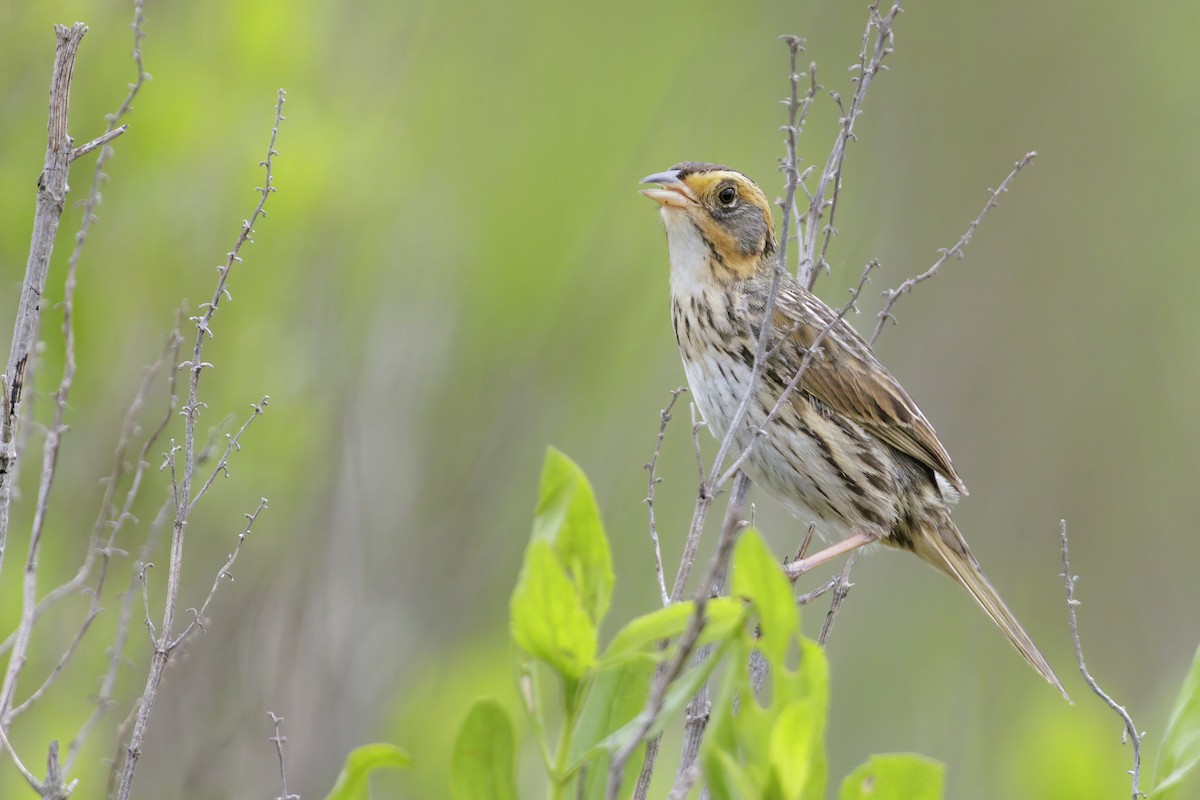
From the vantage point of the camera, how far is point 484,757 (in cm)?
195

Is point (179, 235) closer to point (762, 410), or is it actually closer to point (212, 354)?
point (212, 354)

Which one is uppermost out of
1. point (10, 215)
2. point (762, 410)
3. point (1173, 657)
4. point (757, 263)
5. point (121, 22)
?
point (121, 22)

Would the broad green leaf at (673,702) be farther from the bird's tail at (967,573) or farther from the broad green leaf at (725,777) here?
the bird's tail at (967,573)

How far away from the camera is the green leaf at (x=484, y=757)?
193 centimetres

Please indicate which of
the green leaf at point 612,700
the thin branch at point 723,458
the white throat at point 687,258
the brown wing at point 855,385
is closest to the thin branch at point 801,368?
the thin branch at point 723,458

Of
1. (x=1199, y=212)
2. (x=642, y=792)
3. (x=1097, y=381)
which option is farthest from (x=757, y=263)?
(x=1199, y=212)

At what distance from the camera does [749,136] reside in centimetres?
695

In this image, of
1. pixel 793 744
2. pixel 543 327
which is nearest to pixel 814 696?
pixel 793 744

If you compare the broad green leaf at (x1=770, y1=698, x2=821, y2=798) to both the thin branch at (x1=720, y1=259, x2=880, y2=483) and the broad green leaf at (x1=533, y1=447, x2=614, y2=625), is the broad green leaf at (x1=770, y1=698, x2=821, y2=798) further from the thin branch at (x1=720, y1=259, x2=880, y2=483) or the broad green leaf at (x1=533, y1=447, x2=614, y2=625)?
the thin branch at (x1=720, y1=259, x2=880, y2=483)

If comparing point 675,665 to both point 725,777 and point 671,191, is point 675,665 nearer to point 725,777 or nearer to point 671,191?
point 725,777

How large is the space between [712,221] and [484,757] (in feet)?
10.1

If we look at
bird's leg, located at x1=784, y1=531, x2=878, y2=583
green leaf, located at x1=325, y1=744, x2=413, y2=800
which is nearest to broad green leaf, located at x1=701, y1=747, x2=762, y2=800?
green leaf, located at x1=325, y1=744, x2=413, y2=800

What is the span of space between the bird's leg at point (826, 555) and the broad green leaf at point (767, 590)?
227 cm

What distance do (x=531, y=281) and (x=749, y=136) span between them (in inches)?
51.9
